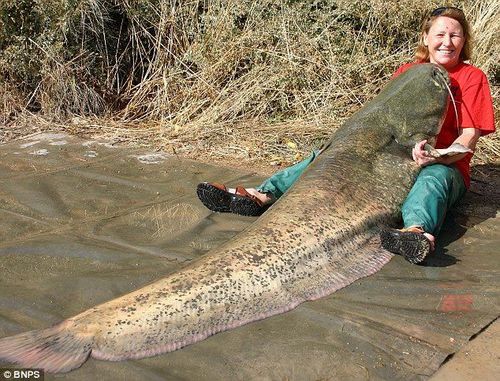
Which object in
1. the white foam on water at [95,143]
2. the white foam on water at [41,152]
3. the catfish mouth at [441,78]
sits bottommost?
the white foam on water at [41,152]

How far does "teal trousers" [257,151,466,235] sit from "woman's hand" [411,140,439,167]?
0.03 meters

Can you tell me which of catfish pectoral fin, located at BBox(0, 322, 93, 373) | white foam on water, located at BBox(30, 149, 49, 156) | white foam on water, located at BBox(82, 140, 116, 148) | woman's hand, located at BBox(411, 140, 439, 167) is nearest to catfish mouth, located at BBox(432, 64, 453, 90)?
woman's hand, located at BBox(411, 140, 439, 167)

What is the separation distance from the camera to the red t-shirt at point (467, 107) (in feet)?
12.8

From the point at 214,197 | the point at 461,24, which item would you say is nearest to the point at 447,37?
the point at 461,24

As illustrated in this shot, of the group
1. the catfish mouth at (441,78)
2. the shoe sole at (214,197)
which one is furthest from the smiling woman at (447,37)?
the shoe sole at (214,197)

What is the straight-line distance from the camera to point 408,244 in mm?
3143

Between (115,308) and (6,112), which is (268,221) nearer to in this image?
(115,308)

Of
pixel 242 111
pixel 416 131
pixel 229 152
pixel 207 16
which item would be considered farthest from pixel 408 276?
pixel 207 16

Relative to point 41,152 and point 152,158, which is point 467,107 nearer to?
point 152,158

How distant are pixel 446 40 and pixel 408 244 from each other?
1.52m

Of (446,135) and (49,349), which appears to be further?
(446,135)

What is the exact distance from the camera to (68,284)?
2.97 metres

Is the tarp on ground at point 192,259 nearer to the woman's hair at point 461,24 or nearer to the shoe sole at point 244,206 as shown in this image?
the shoe sole at point 244,206

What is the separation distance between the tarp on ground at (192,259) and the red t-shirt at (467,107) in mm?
449
